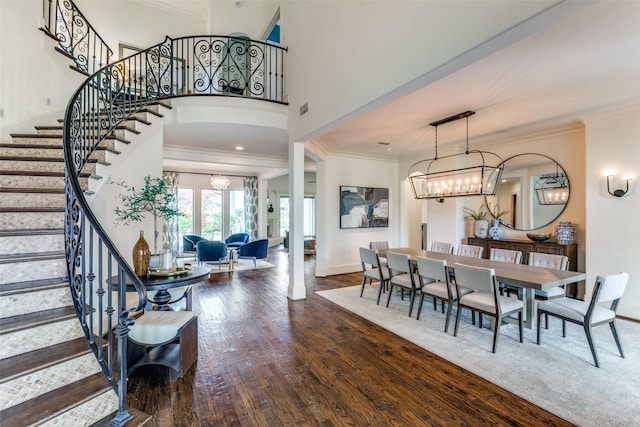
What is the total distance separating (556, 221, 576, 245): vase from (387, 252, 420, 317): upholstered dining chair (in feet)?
8.66

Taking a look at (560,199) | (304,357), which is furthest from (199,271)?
(560,199)

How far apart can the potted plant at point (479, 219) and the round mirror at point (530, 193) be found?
18cm

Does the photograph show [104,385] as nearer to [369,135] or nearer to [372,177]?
[369,135]

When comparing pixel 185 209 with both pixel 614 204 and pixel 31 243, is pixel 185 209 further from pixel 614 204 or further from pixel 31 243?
pixel 614 204

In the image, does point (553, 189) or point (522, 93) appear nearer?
point (522, 93)

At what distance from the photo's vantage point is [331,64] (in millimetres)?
3678

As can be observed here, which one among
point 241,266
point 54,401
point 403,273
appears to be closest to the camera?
point 54,401

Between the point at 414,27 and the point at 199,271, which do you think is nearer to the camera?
the point at 414,27

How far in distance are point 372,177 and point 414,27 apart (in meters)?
5.00

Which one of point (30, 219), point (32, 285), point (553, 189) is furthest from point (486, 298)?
point (30, 219)

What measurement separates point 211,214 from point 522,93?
964cm

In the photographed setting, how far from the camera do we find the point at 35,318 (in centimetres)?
191

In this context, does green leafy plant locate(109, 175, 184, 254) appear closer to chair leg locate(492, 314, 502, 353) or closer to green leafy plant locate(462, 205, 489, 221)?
chair leg locate(492, 314, 502, 353)

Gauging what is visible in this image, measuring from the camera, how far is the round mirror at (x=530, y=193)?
5098mm
